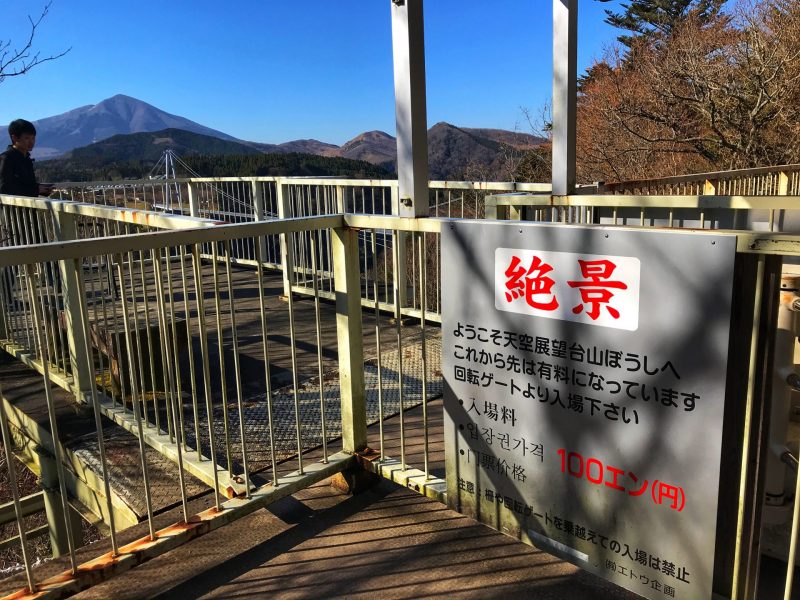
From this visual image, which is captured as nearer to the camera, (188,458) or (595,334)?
(595,334)

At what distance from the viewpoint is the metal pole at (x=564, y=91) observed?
423 cm

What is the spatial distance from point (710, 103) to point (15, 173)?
623 inches

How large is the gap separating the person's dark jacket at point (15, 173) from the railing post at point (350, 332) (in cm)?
461

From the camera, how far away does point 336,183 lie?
7.62 metres

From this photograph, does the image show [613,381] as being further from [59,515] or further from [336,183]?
[336,183]

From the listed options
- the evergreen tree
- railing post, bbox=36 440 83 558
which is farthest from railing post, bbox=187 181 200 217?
the evergreen tree

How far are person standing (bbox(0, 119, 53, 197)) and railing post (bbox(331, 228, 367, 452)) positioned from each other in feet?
15.1

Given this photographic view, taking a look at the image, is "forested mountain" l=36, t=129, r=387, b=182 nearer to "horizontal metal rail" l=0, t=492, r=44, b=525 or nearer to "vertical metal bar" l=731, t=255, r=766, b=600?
"horizontal metal rail" l=0, t=492, r=44, b=525

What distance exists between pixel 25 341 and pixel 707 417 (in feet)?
18.8

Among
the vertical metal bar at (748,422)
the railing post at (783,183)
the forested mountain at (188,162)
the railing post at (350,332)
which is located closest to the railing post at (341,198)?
the forested mountain at (188,162)

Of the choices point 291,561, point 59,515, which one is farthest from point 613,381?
point 59,515

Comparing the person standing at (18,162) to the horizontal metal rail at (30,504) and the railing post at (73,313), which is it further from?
the horizontal metal rail at (30,504)

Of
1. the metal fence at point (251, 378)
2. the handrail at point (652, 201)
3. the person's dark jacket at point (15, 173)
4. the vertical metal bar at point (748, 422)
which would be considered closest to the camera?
the vertical metal bar at point (748, 422)

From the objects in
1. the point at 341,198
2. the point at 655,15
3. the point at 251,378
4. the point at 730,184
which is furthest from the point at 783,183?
the point at 655,15
